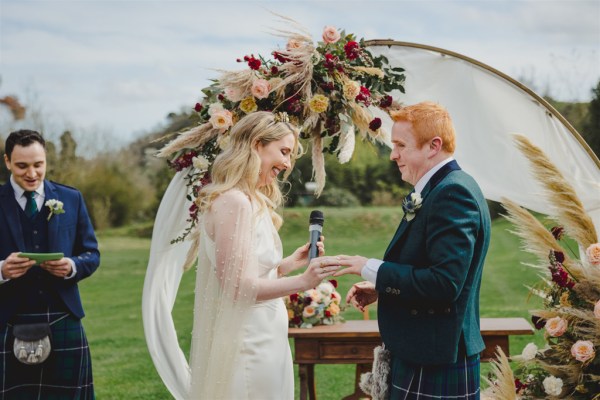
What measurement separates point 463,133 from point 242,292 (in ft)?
8.59

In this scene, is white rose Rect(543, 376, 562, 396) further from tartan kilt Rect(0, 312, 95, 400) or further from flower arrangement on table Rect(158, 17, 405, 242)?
tartan kilt Rect(0, 312, 95, 400)

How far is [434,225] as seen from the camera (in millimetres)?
3439

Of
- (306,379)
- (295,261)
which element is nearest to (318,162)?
(295,261)

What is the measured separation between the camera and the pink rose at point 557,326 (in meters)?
4.95

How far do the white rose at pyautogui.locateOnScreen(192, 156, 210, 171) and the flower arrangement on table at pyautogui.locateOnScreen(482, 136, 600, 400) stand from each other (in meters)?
1.86

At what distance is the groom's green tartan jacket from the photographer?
339 centimetres

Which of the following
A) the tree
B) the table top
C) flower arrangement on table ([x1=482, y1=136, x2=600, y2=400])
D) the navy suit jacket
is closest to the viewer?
the navy suit jacket

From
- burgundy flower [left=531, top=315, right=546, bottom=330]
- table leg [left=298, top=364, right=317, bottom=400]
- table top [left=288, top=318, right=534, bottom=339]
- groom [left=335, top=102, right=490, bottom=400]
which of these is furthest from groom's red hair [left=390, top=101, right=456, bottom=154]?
table leg [left=298, top=364, right=317, bottom=400]

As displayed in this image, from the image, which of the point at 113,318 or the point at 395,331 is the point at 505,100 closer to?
the point at 395,331

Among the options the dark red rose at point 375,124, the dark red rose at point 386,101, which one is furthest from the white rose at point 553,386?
the dark red rose at point 386,101

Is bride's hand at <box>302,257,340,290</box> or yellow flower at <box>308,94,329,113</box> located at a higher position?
yellow flower at <box>308,94,329,113</box>

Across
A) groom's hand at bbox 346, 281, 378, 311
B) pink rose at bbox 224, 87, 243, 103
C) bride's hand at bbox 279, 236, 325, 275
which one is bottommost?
groom's hand at bbox 346, 281, 378, 311

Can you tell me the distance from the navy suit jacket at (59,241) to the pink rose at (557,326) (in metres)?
2.78

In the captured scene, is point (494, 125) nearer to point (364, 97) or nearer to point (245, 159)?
point (364, 97)
